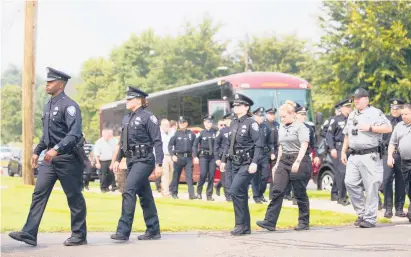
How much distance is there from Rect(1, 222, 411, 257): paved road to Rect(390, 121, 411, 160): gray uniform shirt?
1.93 m

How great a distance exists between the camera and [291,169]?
1135 centimetres

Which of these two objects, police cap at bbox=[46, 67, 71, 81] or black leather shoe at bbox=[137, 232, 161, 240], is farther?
black leather shoe at bbox=[137, 232, 161, 240]

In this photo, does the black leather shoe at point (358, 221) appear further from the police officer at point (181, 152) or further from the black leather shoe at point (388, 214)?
the police officer at point (181, 152)

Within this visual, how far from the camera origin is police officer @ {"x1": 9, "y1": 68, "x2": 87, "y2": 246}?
928 cm

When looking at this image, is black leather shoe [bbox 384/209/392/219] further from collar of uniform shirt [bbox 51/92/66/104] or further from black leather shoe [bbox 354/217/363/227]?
collar of uniform shirt [bbox 51/92/66/104]

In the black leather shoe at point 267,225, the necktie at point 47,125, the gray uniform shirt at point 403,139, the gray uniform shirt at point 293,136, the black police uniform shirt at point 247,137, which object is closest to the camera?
the necktie at point 47,125

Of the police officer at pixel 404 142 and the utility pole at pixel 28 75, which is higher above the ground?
the utility pole at pixel 28 75

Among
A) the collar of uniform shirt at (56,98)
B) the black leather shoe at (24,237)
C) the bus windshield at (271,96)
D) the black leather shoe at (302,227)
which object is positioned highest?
the bus windshield at (271,96)

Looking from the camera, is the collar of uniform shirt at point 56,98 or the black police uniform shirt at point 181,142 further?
the black police uniform shirt at point 181,142

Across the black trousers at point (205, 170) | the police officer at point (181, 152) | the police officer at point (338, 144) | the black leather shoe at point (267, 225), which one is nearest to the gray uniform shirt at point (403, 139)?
the police officer at point (338, 144)

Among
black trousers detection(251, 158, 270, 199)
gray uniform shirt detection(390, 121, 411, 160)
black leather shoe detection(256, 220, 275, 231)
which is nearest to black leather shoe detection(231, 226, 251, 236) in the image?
black leather shoe detection(256, 220, 275, 231)

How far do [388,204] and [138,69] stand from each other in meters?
60.7

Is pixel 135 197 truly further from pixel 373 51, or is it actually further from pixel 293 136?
pixel 373 51

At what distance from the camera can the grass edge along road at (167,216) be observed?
11.7 m
